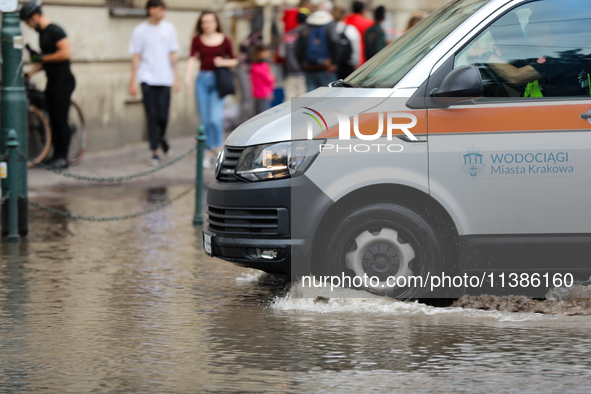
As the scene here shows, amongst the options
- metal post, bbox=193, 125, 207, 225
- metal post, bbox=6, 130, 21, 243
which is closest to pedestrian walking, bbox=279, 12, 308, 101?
metal post, bbox=193, 125, 207, 225

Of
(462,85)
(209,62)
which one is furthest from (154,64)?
(462,85)

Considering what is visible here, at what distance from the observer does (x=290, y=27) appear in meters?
18.9

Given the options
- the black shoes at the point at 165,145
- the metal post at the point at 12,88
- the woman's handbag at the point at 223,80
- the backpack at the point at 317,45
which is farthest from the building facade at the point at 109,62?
the metal post at the point at 12,88

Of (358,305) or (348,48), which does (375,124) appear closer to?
(358,305)

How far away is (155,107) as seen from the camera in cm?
1471

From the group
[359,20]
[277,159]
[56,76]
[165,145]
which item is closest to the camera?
[277,159]

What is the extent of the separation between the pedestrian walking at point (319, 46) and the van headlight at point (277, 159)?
28.6 ft

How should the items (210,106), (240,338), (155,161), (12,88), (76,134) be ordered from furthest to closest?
(76,134) → (155,161) → (210,106) → (12,88) → (240,338)

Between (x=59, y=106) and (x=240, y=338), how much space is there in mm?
8798

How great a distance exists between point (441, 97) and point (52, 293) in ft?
9.80

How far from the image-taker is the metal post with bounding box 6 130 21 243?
9.29 m

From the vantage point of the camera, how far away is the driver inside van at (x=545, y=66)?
20.7ft

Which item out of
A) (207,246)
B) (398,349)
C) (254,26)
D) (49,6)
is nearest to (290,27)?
(254,26)

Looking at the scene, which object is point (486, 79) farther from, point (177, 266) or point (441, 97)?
point (177, 266)
